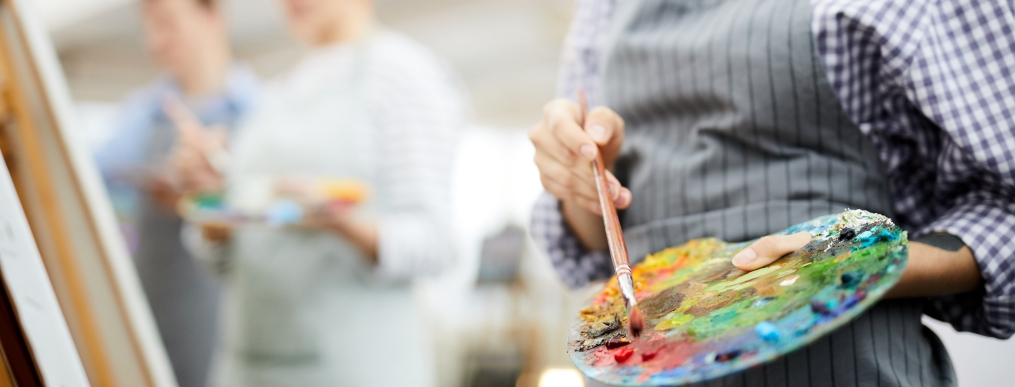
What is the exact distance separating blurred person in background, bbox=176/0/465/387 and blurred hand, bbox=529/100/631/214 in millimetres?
571

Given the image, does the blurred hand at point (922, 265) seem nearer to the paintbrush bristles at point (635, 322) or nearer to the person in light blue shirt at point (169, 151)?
the paintbrush bristles at point (635, 322)

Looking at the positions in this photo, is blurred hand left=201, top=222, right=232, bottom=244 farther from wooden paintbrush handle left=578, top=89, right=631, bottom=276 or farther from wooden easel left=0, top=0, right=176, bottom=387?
wooden paintbrush handle left=578, top=89, right=631, bottom=276

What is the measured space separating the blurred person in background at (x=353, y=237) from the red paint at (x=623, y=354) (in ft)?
2.31

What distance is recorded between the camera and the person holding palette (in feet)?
1.18

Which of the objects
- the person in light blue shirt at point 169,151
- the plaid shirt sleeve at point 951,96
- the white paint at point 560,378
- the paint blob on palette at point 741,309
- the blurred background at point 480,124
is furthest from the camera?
the white paint at point 560,378

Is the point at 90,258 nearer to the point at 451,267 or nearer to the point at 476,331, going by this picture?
the point at 451,267

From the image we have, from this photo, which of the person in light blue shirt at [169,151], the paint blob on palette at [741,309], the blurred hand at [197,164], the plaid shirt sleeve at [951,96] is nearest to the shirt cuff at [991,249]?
the plaid shirt sleeve at [951,96]

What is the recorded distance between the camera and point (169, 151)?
1607 millimetres

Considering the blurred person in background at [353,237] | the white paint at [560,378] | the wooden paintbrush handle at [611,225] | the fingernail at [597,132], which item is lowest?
the white paint at [560,378]

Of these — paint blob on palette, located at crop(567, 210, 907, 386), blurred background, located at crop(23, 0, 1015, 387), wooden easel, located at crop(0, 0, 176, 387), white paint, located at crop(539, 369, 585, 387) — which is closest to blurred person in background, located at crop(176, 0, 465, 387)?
wooden easel, located at crop(0, 0, 176, 387)

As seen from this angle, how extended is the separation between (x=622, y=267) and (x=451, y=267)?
0.80m

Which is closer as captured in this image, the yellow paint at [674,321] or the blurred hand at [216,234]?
the yellow paint at [674,321]

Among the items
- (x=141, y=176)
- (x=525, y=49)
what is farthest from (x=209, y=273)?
(x=525, y=49)

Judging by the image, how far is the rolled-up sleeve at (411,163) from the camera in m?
0.99
